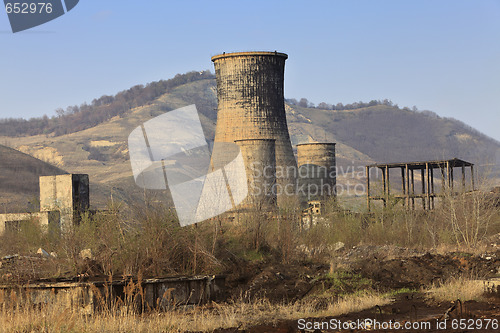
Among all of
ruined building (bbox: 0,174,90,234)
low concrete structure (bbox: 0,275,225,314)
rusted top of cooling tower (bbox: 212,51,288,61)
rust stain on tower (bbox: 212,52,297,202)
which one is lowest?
low concrete structure (bbox: 0,275,225,314)

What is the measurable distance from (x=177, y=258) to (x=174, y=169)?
→ 75.6 m

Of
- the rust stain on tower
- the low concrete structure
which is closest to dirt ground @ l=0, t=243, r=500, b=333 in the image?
the low concrete structure

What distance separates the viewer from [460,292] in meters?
10.4

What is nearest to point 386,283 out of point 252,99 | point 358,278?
point 358,278

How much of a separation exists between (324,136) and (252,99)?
119520 mm

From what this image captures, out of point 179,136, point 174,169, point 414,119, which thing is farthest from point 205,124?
point 414,119

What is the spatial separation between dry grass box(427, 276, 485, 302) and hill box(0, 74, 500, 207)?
3492 inches

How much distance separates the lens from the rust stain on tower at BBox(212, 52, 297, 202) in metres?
33.8

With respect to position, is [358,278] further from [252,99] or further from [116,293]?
[252,99]

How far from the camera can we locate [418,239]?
22.2m

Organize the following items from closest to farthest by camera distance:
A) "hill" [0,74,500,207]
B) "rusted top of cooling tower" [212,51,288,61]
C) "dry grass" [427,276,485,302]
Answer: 1. "dry grass" [427,276,485,302]
2. "rusted top of cooling tower" [212,51,288,61]
3. "hill" [0,74,500,207]

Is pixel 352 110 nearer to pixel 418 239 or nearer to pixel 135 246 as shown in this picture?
pixel 418 239

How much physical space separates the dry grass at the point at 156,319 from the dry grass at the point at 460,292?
3.09 feet

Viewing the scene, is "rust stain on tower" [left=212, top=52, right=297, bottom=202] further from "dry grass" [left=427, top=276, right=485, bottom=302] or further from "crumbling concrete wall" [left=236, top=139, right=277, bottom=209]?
"dry grass" [left=427, top=276, right=485, bottom=302]
